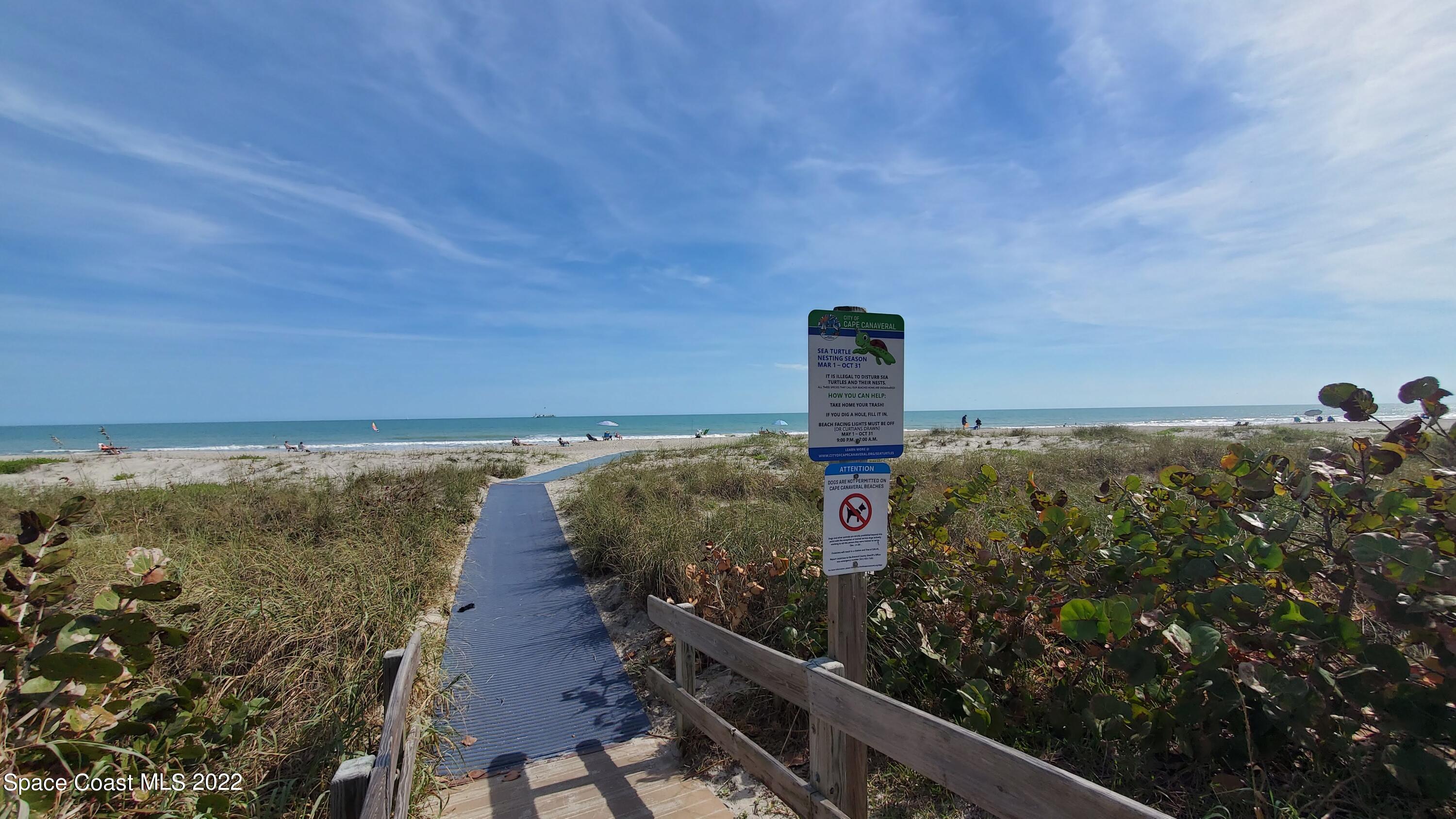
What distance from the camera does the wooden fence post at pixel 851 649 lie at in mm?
2775

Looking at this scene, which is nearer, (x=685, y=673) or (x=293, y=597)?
(x=685, y=673)

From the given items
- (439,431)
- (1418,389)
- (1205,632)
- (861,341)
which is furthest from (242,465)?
(439,431)

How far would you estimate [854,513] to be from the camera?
2809 mm

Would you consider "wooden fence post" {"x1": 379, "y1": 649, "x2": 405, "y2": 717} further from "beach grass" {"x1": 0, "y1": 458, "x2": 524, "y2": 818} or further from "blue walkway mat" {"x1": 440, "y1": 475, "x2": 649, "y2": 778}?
"blue walkway mat" {"x1": 440, "y1": 475, "x2": 649, "y2": 778}

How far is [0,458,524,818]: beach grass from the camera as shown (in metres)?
3.31

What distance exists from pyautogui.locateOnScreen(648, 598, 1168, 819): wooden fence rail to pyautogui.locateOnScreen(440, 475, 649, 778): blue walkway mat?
855mm

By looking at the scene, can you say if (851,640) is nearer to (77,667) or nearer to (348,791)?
(348,791)

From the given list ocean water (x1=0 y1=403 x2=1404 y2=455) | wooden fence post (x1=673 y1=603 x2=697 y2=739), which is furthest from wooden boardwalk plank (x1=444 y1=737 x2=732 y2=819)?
ocean water (x1=0 y1=403 x2=1404 y2=455)

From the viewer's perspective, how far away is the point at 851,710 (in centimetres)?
253

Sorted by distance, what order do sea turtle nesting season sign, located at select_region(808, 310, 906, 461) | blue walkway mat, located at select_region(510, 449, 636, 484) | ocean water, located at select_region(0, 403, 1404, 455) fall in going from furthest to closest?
ocean water, located at select_region(0, 403, 1404, 455) → blue walkway mat, located at select_region(510, 449, 636, 484) → sea turtle nesting season sign, located at select_region(808, 310, 906, 461)

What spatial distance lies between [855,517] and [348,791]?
2.12 metres

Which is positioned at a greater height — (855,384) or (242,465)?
(855,384)

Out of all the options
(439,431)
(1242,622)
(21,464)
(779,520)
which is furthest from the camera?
(439,431)

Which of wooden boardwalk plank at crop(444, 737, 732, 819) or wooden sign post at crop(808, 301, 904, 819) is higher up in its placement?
wooden sign post at crop(808, 301, 904, 819)
